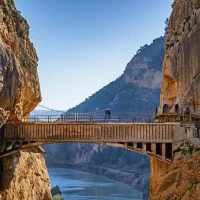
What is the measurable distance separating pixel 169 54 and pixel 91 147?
387 feet

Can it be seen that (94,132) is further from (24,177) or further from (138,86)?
(138,86)

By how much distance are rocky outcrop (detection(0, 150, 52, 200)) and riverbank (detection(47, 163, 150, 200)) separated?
5405 centimetres

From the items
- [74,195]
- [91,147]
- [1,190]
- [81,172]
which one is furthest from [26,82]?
[91,147]

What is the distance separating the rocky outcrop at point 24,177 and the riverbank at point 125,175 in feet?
177

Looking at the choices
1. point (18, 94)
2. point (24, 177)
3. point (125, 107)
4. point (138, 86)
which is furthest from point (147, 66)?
point (18, 94)

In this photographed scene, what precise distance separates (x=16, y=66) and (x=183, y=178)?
44.2ft

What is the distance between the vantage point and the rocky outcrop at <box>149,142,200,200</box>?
19812 millimetres

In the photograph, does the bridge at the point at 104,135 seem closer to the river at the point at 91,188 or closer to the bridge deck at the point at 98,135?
the bridge deck at the point at 98,135

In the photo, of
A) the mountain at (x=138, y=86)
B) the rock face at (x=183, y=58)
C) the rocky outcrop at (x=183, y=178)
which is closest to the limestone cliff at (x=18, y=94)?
the rocky outcrop at (x=183, y=178)

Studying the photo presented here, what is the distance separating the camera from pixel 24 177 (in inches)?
1249

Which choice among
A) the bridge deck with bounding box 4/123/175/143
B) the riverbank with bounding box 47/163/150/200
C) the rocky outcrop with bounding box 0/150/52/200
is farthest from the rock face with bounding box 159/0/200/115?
the riverbank with bounding box 47/163/150/200

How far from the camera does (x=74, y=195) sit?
289 ft

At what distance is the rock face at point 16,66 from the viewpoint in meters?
25.2

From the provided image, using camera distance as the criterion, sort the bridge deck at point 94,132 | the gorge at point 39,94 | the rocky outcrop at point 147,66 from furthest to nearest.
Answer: the rocky outcrop at point 147,66 → the bridge deck at point 94,132 → the gorge at point 39,94
